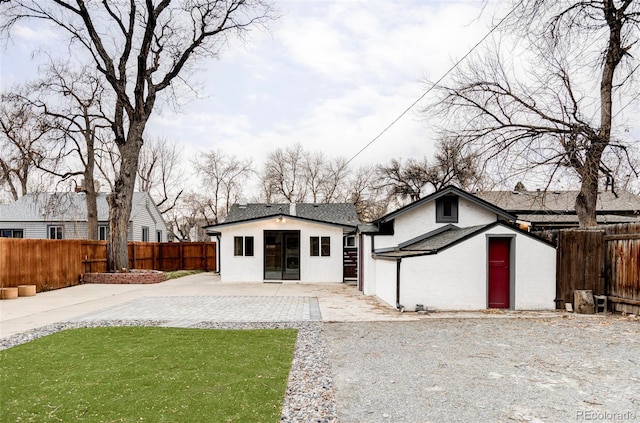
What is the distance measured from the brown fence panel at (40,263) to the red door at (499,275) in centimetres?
1385

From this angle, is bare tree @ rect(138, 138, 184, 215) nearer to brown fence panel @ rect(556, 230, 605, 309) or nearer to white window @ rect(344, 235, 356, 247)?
white window @ rect(344, 235, 356, 247)

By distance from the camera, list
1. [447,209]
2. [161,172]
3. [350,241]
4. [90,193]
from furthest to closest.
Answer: [161,172] → [90,193] → [350,241] → [447,209]

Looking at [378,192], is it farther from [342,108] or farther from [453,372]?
[453,372]

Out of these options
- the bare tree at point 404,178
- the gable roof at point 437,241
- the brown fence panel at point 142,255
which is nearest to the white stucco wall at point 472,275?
the gable roof at point 437,241

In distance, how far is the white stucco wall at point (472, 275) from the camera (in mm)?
10570

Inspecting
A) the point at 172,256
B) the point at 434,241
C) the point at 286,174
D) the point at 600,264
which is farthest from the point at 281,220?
the point at 286,174

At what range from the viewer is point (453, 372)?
5.41 metres

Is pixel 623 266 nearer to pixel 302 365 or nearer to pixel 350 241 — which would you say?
pixel 302 365

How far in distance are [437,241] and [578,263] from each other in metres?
3.38

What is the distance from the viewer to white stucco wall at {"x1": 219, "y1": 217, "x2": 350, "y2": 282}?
18703mm

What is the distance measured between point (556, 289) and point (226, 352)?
8.49 meters

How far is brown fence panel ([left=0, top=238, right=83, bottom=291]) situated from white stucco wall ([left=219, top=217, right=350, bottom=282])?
5692 mm

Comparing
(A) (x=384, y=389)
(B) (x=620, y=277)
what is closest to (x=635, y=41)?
(B) (x=620, y=277)

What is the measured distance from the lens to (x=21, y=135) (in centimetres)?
2258
